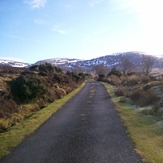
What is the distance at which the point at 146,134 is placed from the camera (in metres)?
13.3

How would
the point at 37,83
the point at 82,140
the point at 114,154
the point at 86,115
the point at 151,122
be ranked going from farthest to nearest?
the point at 37,83 → the point at 86,115 → the point at 151,122 → the point at 82,140 → the point at 114,154

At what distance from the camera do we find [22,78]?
81.7 feet

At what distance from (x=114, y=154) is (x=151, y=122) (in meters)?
7.02

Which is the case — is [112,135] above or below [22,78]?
below

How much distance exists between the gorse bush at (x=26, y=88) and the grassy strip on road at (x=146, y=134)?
28.1 ft

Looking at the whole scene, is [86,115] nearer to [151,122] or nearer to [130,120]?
[130,120]

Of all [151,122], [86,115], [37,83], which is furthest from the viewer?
[37,83]

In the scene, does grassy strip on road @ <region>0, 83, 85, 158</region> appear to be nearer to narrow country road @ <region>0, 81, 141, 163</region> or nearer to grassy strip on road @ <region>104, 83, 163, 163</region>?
narrow country road @ <region>0, 81, 141, 163</region>

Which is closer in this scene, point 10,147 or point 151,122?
point 10,147

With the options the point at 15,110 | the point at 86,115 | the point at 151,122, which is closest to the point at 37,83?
the point at 15,110

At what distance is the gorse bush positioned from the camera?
2348cm

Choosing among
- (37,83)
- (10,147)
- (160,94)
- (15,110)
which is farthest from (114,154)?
(37,83)

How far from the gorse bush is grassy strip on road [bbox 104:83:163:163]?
8.57 meters

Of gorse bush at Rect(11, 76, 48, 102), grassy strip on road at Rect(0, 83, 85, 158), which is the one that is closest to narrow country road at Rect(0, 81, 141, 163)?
grassy strip on road at Rect(0, 83, 85, 158)
